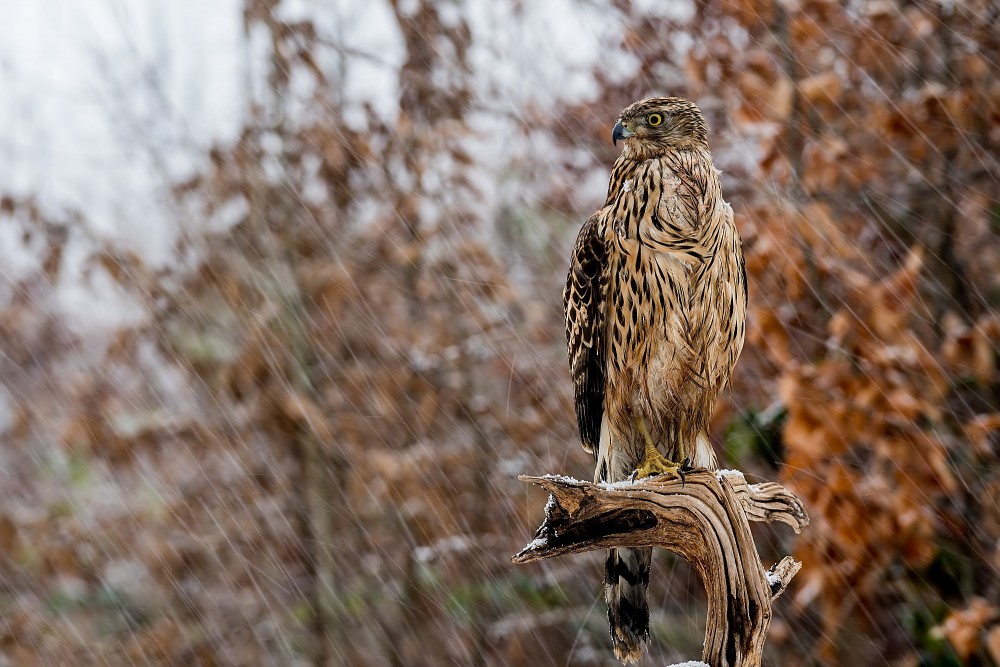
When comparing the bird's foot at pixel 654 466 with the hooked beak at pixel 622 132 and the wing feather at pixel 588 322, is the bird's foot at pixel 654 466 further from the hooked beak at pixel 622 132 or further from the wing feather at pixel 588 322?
the hooked beak at pixel 622 132

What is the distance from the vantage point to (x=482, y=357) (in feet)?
17.6

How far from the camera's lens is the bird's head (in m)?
1.74

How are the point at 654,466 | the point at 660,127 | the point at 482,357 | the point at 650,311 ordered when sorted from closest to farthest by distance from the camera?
the point at 660,127 < the point at 650,311 < the point at 654,466 < the point at 482,357

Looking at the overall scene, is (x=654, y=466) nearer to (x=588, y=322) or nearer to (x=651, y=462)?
(x=651, y=462)

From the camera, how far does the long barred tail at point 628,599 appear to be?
176 cm

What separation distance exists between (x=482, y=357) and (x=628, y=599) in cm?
358

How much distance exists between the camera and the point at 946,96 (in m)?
3.72

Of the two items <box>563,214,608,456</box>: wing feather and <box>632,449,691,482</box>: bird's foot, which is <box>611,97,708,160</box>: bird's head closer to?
<box>563,214,608,456</box>: wing feather

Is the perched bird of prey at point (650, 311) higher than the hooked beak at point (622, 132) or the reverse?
the reverse

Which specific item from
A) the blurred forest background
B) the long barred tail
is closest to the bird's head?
the long barred tail

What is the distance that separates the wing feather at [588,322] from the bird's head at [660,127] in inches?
7.1

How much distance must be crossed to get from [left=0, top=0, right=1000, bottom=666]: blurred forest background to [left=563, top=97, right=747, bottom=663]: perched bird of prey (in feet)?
4.63

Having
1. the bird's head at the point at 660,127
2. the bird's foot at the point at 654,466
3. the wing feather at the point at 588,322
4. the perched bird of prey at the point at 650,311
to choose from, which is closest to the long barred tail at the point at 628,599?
the perched bird of prey at the point at 650,311

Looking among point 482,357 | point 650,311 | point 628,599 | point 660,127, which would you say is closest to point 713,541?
point 628,599
